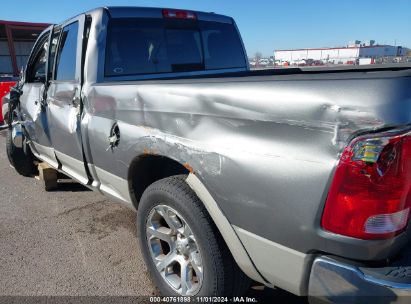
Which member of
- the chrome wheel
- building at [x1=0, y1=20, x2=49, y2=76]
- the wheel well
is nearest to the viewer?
the chrome wheel

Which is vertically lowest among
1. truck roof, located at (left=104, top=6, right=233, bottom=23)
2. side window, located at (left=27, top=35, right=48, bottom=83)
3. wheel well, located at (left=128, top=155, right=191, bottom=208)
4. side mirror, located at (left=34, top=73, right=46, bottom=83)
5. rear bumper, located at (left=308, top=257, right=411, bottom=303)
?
rear bumper, located at (left=308, top=257, right=411, bottom=303)

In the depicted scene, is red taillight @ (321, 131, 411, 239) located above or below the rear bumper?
above

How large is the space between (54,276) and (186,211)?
148 cm

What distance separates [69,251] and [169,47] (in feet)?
6.87

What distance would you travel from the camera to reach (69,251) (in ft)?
10.7

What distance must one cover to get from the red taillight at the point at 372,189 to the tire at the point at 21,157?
191 inches

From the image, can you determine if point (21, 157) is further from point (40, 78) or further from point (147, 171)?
point (147, 171)

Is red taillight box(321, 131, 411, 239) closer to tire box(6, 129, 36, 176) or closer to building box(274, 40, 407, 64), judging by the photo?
tire box(6, 129, 36, 176)

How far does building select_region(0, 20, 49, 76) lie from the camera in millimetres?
25750

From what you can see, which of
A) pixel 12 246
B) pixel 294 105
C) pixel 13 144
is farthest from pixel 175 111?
pixel 13 144

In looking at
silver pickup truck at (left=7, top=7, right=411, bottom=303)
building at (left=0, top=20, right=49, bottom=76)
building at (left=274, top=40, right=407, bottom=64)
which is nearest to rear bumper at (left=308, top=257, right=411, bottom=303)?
silver pickup truck at (left=7, top=7, right=411, bottom=303)

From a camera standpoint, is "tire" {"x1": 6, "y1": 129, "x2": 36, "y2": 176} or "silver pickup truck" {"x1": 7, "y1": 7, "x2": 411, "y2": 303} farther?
"tire" {"x1": 6, "y1": 129, "x2": 36, "y2": 176}

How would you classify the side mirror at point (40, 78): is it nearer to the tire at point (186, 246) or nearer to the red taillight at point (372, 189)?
the tire at point (186, 246)

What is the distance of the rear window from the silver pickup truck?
3cm
